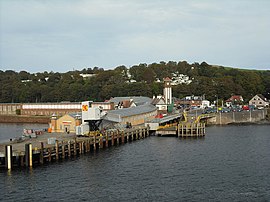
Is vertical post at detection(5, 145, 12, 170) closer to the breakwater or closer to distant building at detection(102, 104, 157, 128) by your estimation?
distant building at detection(102, 104, 157, 128)

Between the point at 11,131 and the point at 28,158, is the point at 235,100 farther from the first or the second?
the point at 28,158

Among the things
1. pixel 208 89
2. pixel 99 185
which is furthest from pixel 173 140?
pixel 208 89

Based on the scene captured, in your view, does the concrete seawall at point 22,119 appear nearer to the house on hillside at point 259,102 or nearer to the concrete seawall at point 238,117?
the concrete seawall at point 238,117

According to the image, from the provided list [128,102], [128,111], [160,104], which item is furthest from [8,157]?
[160,104]

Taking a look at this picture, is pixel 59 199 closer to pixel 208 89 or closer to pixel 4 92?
pixel 208 89

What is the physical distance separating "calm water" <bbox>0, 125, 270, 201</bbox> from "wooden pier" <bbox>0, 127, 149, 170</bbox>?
4.31 feet

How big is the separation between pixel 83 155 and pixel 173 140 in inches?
682

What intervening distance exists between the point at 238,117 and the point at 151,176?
5453cm

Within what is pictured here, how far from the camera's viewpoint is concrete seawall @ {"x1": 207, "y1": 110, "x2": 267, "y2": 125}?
84.4 meters

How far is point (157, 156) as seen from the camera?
46.0m

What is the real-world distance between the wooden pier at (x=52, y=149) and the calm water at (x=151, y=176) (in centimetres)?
131

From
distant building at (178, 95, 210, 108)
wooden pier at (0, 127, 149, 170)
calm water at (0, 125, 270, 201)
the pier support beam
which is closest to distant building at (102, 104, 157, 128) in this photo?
wooden pier at (0, 127, 149, 170)

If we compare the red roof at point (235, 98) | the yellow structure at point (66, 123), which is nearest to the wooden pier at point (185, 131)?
the yellow structure at point (66, 123)

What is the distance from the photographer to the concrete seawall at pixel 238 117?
84.4 m
